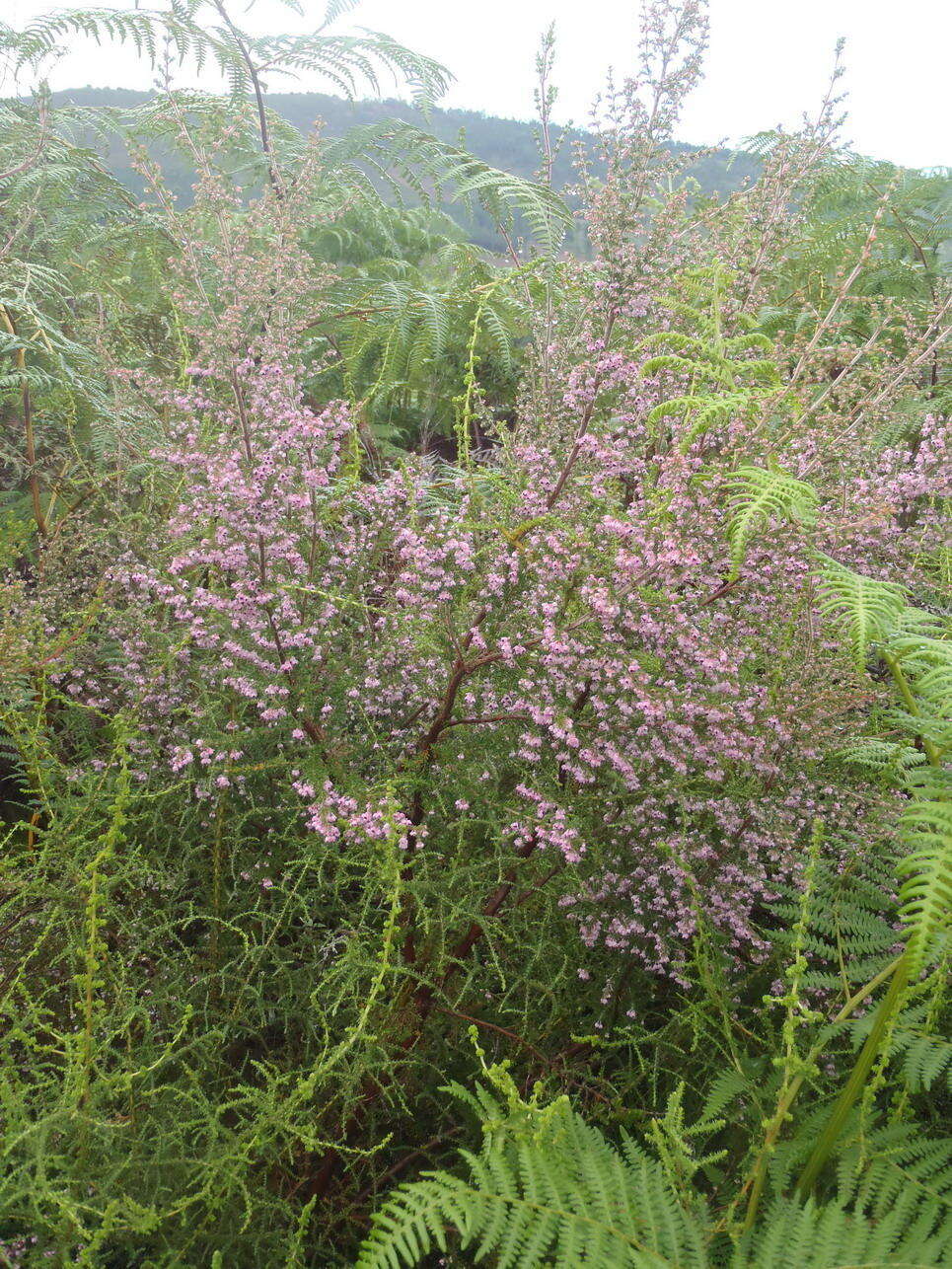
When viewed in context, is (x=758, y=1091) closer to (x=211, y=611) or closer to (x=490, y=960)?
(x=490, y=960)

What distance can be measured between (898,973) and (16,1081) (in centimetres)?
167

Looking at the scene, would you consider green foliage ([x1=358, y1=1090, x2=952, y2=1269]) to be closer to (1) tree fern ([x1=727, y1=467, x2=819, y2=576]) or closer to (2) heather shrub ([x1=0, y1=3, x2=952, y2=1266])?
(2) heather shrub ([x1=0, y1=3, x2=952, y2=1266])

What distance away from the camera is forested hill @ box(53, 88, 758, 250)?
6.71m

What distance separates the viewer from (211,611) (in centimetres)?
217

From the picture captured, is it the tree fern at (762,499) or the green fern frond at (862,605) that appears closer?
the green fern frond at (862,605)

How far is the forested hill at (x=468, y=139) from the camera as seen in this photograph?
264 inches

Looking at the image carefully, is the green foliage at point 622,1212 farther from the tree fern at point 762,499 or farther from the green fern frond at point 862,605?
the tree fern at point 762,499

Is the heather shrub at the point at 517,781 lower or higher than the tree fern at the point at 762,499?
lower

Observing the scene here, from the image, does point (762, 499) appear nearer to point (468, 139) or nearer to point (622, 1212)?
point (622, 1212)

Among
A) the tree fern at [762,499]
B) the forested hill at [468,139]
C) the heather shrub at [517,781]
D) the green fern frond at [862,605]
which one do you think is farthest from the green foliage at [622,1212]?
the forested hill at [468,139]

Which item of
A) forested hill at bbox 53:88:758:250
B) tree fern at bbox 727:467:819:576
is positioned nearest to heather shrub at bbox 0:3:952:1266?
tree fern at bbox 727:467:819:576

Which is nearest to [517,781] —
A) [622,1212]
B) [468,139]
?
[622,1212]

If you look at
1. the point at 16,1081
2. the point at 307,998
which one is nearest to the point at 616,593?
the point at 307,998

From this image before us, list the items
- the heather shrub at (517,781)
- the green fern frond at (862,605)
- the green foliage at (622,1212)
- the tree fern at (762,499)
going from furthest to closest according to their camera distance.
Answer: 1. the heather shrub at (517,781)
2. the tree fern at (762,499)
3. the green fern frond at (862,605)
4. the green foliage at (622,1212)
